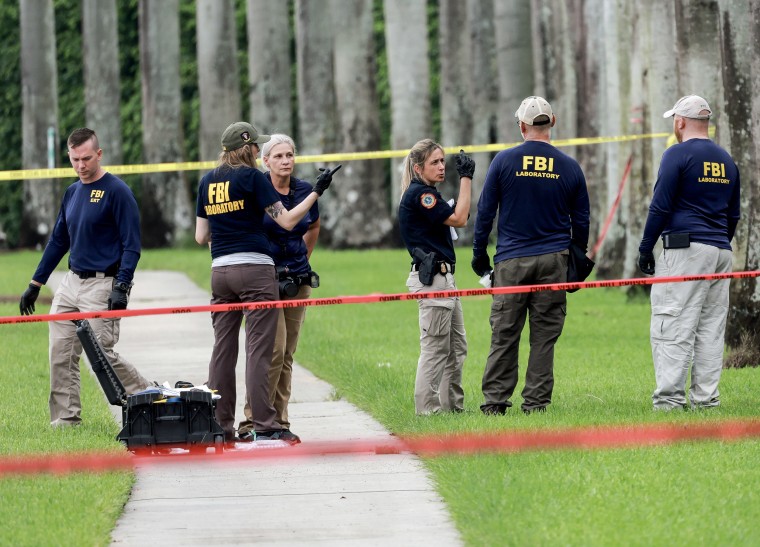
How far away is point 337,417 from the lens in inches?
460

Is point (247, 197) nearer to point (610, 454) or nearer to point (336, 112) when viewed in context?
point (610, 454)

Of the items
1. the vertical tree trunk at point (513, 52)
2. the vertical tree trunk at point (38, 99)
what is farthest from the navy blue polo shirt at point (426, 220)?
the vertical tree trunk at point (38, 99)

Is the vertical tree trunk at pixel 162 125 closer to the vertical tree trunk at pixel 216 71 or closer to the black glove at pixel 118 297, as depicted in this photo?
the vertical tree trunk at pixel 216 71

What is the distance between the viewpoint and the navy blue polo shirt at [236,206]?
10.0 metres

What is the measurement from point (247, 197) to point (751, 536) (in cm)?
380

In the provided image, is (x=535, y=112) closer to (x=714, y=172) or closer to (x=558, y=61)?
(x=714, y=172)

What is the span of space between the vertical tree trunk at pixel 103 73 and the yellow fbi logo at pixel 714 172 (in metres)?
33.0

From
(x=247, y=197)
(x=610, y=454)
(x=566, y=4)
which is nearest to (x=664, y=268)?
(x=610, y=454)

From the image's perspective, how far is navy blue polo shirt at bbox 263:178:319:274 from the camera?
34.4ft

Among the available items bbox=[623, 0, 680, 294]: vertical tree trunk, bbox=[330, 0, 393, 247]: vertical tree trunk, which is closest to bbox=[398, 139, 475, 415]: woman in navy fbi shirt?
bbox=[623, 0, 680, 294]: vertical tree trunk

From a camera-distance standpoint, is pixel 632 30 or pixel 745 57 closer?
pixel 745 57

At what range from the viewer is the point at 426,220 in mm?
10805

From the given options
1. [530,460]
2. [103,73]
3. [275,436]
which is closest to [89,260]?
[275,436]

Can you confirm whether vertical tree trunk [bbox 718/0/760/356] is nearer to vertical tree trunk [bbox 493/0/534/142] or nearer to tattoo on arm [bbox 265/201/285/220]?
tattoo on arm [bbox 265/201/285/220]
